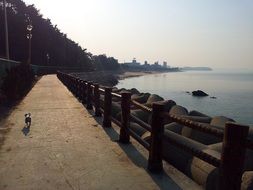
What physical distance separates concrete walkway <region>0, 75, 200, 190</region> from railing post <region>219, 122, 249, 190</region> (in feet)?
4.30

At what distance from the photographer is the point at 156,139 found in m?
5.63

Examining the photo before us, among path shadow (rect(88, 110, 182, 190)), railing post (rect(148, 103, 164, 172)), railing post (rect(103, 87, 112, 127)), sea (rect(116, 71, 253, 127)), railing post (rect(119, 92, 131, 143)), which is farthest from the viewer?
sea (rect(116, 71, 253, 127))

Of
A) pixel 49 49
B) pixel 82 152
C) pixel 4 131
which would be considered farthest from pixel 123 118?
pixel 49 49

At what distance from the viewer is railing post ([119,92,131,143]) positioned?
7285 mm

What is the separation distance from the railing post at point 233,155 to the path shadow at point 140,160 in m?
1.29

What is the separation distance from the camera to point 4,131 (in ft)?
29.8

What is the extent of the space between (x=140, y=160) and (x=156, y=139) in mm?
881

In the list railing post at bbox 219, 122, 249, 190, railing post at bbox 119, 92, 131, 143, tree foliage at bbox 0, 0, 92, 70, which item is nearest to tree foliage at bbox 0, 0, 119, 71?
tree foliage at bbox 0, 0, 92, 70

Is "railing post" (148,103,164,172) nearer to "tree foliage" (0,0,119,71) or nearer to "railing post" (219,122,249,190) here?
"railing post" (219,122,249,190)

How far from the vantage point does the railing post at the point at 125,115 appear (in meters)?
7.29

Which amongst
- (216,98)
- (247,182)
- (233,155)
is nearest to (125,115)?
(247,182)

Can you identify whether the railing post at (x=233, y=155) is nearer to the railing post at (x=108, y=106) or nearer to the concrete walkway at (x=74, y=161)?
the concrete walkway at (x=74, y=161)

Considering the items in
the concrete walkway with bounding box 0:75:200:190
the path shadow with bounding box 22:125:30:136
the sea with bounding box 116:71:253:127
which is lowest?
the sea with bounding box 116:71:253:127

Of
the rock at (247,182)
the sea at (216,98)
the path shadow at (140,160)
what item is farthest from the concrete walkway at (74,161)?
the sea at (216,98)
